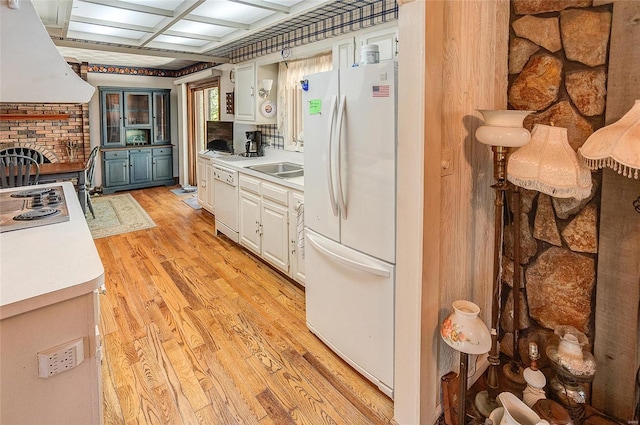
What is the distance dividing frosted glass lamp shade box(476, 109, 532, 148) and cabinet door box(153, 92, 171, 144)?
7281mm

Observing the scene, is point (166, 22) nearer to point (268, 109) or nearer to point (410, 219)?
point (268, 109)

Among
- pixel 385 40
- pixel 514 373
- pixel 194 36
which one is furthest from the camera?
pixel 194 36

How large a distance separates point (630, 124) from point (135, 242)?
4465 mm

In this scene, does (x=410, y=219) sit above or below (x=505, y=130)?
below

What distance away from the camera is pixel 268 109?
179 inches

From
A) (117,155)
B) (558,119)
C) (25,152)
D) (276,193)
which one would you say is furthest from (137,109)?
(558,119)

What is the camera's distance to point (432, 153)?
5.10ft

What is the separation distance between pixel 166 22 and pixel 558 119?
3598mm

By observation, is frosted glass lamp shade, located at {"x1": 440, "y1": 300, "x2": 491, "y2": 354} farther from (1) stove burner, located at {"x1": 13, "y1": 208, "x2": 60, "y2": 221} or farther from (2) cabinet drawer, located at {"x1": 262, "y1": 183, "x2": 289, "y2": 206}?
(1) stove burner, located at {"x1": 13, "y1": 208, "x2": 60, "y2": 221}

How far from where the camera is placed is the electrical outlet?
1.21 meters

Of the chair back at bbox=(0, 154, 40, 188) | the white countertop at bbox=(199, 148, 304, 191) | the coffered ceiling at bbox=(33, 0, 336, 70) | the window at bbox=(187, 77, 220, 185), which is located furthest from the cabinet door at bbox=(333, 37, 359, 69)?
the window at bbox=(187, 77, 220, 185)

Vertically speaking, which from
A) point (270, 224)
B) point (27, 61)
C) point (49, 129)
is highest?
point (49, 129)

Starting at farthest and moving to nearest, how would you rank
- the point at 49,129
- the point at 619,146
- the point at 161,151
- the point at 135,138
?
the point at 161,151 < the point at 135,138 < the point at 49,129 < the point at 619,146

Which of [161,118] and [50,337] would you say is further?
[161,118]
